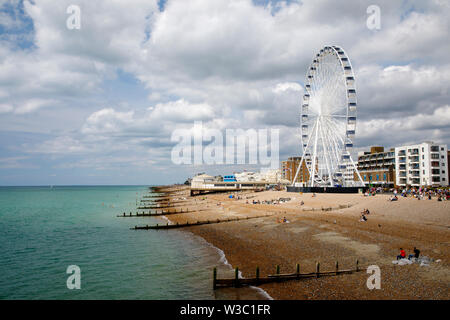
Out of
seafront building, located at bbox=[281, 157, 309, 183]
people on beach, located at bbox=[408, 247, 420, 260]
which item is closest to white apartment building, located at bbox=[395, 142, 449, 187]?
people on beach, located at bbox=[408, 247, 420, 260]

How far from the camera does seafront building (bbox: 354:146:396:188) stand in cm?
9531

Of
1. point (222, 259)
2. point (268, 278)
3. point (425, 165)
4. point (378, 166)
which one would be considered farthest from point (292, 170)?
point (268, 278)

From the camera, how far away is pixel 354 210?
3928 centimetres

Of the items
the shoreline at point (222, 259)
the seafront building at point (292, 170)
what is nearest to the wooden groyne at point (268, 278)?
the shoreline at point (222, 259)

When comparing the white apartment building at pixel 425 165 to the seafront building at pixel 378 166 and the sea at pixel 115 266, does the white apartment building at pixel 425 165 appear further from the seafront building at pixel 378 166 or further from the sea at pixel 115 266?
the sea at pixel 115 266

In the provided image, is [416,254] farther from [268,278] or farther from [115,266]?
[115,266]

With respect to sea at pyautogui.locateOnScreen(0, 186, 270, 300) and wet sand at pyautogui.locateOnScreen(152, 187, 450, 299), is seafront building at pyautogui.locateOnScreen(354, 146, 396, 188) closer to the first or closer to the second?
wet sand at pyautogui.locateOnScreen(152, 187, 450, 299)

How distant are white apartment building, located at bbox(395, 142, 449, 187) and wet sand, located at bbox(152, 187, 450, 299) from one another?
49097 millimetres

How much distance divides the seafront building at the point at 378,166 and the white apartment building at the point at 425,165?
9.28m

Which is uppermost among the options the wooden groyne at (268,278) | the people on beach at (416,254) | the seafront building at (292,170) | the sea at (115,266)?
the seafront building at (292,170)

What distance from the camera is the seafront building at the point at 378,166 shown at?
95.3m

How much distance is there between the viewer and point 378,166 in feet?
333

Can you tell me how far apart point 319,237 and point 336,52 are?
117 ft
